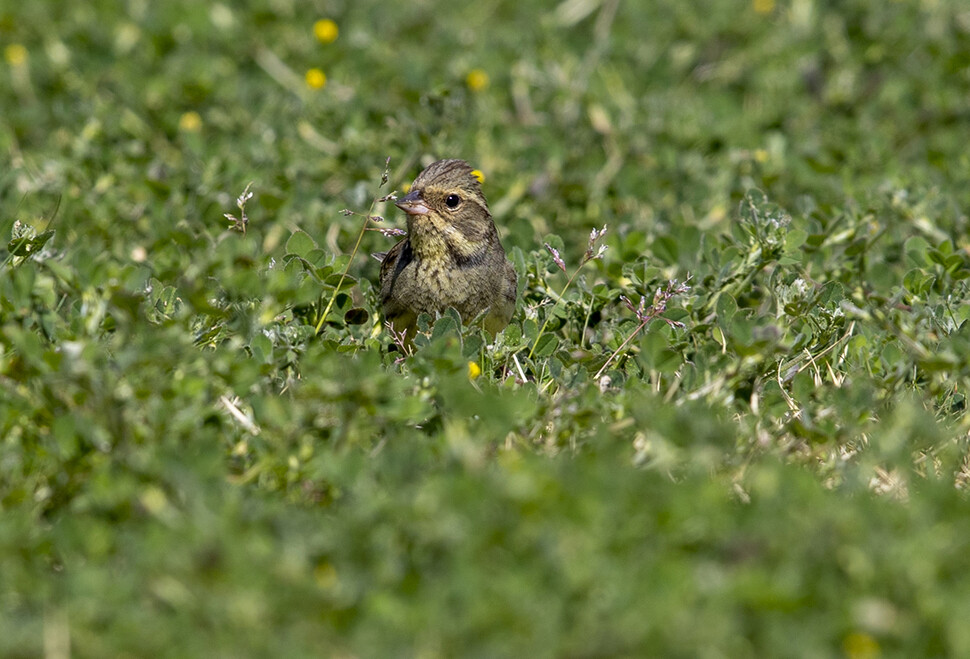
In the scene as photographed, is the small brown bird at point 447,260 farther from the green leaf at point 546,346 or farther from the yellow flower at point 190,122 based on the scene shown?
the yellow flower at point 190,122

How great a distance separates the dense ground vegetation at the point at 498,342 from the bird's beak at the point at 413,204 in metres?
0.19

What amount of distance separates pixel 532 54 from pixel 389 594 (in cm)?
529

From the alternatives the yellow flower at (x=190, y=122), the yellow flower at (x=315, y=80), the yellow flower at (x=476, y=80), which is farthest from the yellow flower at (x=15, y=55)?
the yellow flower at (x=476, y=80)

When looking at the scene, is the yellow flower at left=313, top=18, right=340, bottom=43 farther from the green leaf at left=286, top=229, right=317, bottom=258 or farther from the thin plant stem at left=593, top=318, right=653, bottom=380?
the thin plant stem at left=593, top=318, right=653, bottom=380

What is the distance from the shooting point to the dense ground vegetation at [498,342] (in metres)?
2.92

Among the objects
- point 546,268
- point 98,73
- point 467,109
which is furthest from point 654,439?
Answer: point 98,73

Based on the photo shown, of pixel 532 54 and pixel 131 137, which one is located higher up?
pixel 131 137

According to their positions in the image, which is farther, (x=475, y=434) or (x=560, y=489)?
(x=475, y=434)

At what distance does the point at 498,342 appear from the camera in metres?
4.63

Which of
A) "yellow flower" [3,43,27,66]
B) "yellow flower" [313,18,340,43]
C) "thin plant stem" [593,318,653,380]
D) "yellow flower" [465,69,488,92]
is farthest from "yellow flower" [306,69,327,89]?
"thin plant stem" [593,318,653,380]

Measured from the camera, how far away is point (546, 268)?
17.2 feet

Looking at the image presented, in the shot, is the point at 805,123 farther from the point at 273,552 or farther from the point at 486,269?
the point at 273,552

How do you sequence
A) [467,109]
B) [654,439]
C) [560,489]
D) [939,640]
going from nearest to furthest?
[939,640]
[560,489]
[654,439]
[467,109]

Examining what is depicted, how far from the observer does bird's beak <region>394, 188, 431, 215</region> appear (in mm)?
5250
